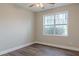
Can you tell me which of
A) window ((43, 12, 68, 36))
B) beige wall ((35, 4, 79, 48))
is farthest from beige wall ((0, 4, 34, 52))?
window ((43, 12, 68, 36))

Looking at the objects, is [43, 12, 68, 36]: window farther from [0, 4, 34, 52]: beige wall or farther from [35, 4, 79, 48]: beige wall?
[0, 4, 34, 52]: beige wall

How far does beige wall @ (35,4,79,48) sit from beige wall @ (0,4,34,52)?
6.5 inches

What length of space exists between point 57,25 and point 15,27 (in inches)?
33.2

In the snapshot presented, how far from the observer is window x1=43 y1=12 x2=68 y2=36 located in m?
1.40

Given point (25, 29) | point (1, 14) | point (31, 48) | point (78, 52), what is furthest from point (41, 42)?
point (1, 14)

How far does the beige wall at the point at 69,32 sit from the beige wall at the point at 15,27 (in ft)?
0.54

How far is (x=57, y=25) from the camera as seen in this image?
1389 mm

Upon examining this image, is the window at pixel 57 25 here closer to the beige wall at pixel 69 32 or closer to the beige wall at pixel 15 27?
the beige wall at pixel 69 32

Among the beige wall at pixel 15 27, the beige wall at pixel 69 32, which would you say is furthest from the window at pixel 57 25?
the beige wall at pixel 15 27

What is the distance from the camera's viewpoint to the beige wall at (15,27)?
1.56 m

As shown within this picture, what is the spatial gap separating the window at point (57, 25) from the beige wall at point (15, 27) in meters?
0.32

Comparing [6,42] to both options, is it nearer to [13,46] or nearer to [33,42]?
[13,46]

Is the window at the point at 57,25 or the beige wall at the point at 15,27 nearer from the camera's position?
the window at the point at 57,25

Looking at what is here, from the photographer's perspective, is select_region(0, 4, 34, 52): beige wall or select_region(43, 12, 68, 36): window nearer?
select_region(43, 12, 68, 36): window
